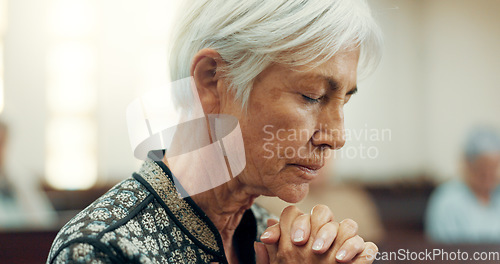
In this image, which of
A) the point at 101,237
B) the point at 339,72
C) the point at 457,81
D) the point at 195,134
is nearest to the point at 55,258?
the point at 101,237

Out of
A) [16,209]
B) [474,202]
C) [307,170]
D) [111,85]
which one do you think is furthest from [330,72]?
[111,85]

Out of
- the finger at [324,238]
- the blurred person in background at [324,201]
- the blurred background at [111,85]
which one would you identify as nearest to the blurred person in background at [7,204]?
the blurred person in background at [324,201]

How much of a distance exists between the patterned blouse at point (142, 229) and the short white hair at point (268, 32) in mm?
216

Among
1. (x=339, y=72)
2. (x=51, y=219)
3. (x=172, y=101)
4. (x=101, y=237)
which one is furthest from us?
(x=51, y=219)

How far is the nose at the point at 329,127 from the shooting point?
848mm

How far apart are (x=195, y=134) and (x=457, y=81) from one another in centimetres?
497

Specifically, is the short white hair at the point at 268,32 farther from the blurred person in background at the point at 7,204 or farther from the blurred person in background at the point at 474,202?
the blurred person in background at the point at 7,204

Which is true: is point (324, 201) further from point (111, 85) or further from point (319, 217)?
point (111, 85)

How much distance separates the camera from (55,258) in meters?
0.72

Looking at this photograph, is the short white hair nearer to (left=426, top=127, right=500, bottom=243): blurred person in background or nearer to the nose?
the nose

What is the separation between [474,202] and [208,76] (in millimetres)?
1275

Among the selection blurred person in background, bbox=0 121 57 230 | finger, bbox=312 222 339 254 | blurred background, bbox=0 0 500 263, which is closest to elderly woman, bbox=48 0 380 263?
finger, bbox=312 222 339 254

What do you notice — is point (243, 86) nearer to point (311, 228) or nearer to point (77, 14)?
point (311, 228)

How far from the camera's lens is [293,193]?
0.89 metres
